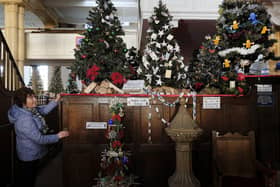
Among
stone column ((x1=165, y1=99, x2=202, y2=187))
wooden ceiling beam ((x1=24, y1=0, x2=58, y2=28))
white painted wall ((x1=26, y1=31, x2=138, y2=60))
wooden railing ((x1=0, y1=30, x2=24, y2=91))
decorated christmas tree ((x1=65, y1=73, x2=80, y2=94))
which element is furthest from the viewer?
white painted wall ((x1=26, y1=31, x2=138, y2=60))

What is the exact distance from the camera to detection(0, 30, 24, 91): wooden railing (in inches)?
118

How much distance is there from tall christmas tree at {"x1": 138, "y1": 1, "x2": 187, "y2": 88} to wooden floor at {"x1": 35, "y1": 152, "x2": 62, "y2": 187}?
205cm

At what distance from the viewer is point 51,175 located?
10.9 feet

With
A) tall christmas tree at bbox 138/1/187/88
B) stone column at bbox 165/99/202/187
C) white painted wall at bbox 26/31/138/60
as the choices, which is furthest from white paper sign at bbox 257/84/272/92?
white painted wall at bbox 26/31/138/60

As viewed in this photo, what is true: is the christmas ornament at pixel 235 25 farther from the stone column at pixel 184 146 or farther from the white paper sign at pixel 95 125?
the white paper sign at pixel 95 125

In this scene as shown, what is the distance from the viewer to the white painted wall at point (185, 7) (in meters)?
4.26

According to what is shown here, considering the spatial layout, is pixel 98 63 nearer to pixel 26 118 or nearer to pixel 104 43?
pixel 104 43

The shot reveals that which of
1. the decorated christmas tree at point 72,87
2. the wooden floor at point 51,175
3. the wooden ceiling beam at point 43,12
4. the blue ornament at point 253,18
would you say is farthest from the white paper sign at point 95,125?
the wooden ceiling beam at point 43,12

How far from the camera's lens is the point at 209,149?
2824 mm

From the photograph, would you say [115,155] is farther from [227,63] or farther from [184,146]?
[227,63]

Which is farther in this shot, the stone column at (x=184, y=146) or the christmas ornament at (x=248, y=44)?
the christmas ornament at (x=248, y=44)

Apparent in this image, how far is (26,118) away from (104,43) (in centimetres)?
169

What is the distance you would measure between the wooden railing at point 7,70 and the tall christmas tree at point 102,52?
0.87m

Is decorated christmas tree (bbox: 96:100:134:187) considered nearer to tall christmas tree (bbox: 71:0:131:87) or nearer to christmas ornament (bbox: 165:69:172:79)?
tall christmas tree (bbox: 71:0:131:87)
